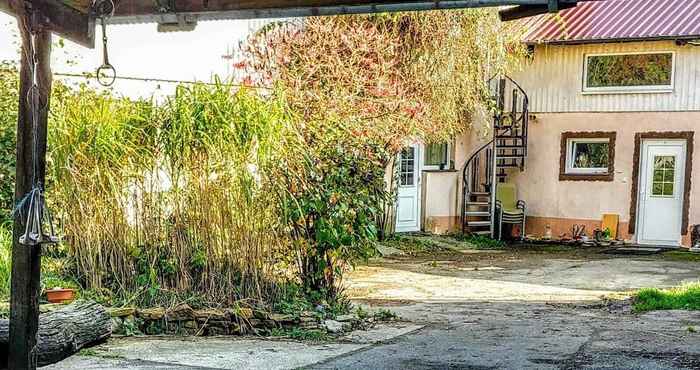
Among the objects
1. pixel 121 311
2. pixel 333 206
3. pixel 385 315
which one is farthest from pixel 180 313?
pixel 385 315

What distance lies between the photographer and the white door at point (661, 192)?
56.3ft

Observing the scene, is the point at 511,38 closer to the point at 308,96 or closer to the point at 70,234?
the point at 308,96

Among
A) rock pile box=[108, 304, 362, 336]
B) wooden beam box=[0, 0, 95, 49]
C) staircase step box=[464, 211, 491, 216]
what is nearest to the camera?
wooden beam box=[0, 0, 95, 49]

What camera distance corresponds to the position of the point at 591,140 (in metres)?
18.3

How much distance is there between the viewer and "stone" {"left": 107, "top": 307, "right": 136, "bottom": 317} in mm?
7231

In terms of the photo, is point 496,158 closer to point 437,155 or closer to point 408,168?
point 437,155

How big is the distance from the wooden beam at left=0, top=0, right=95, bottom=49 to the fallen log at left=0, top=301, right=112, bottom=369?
227 cm

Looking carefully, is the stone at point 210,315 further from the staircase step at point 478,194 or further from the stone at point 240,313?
the staircase step at point 478,194

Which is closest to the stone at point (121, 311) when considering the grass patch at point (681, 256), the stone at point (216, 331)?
the stone at point (216, 331)

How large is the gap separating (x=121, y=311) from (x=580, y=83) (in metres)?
13.5

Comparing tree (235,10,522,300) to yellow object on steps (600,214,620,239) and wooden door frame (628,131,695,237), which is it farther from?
yellow object on steps (600,214,620,239)

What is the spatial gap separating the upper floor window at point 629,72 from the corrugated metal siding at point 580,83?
130 mm

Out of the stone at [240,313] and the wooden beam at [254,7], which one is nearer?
the wooden beam at [254,7]

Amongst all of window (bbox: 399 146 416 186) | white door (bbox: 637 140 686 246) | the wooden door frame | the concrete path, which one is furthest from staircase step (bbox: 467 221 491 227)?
the concrete path
